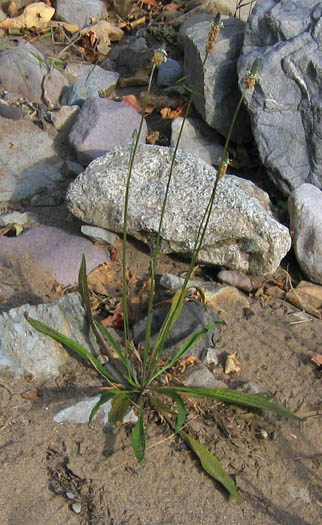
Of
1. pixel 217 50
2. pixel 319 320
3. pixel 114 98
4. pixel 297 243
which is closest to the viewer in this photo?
pixel 319 320

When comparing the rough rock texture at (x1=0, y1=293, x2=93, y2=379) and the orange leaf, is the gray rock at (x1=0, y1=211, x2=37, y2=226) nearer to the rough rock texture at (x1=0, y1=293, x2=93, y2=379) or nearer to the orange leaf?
the rough rock texture at (x1=0, y1=293, x2=93, y2=379)

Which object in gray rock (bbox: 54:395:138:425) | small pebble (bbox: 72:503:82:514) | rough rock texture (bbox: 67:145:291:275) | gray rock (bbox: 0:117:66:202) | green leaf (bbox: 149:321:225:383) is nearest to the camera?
small pebble (bbox: 72:503:82:514)

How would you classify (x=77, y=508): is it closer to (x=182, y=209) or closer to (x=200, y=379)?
(x=200, y=379)

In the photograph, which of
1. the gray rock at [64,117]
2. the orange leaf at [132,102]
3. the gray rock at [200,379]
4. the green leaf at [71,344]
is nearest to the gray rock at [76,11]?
the orange leaf at [132,102]

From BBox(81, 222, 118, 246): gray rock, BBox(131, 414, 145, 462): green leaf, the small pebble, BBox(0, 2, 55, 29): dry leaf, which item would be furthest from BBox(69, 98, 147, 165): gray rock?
the small pebble

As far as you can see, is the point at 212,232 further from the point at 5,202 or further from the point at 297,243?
the point at 5,202

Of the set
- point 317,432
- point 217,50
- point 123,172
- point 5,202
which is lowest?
point 5,202

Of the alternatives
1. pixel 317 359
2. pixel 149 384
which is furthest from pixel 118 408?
pixel 317 359

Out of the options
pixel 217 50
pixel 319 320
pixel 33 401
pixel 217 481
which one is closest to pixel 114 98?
pixel 217 50
